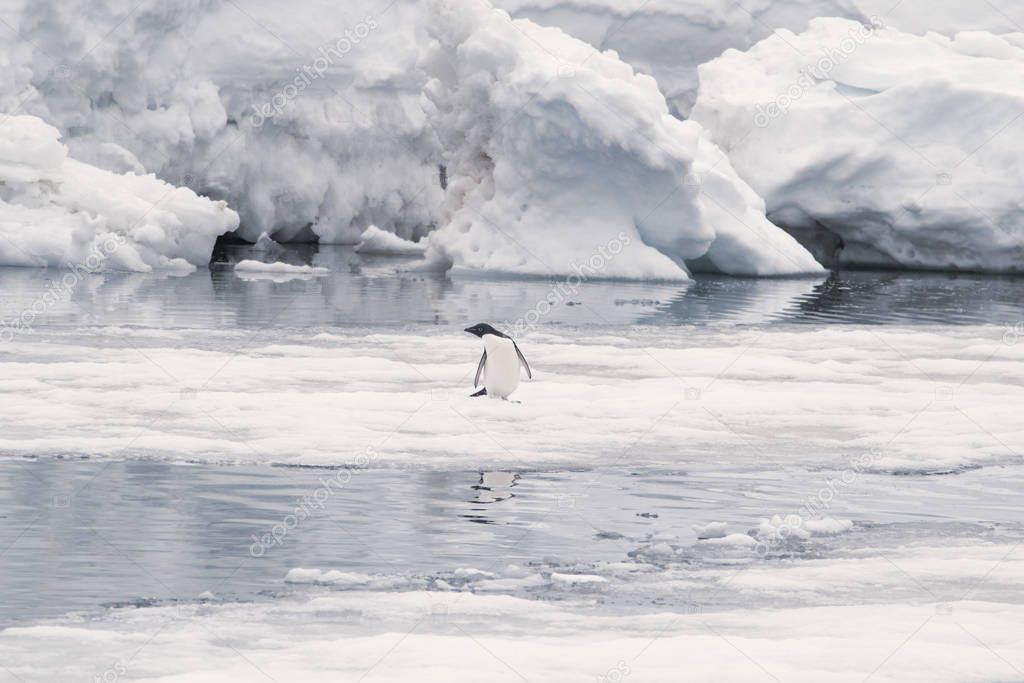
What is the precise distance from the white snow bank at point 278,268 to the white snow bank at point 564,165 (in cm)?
186

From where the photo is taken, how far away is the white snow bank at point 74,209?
69.3ft

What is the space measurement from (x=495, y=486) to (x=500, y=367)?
8.43 ft

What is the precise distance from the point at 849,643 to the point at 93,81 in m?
22.0

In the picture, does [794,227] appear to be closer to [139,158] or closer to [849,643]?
[139,158]

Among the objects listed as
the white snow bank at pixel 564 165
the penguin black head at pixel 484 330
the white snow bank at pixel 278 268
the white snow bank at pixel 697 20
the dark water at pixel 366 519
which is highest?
the white snow bank at pixel 697 20

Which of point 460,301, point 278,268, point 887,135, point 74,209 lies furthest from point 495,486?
point 887,135

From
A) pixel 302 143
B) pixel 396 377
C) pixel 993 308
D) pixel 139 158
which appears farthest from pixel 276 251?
pixel 396 377

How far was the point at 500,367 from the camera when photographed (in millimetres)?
9820

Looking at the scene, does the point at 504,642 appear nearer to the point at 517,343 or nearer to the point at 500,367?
the point at 500,367

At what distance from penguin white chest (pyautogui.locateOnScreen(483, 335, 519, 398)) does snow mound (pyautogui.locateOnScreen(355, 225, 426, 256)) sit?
19270 millimetres

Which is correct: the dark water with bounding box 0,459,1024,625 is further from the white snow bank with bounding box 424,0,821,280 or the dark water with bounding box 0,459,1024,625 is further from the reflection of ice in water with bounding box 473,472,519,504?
the white snow bank with bounding box 424,0,821,280

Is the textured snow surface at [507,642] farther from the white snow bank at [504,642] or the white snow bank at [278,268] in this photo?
the white snow bank at [278,268]

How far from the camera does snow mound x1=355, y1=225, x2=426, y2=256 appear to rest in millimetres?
29277

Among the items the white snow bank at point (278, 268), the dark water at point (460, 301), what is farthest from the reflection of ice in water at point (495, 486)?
the white snow bank at point (278, 268)
